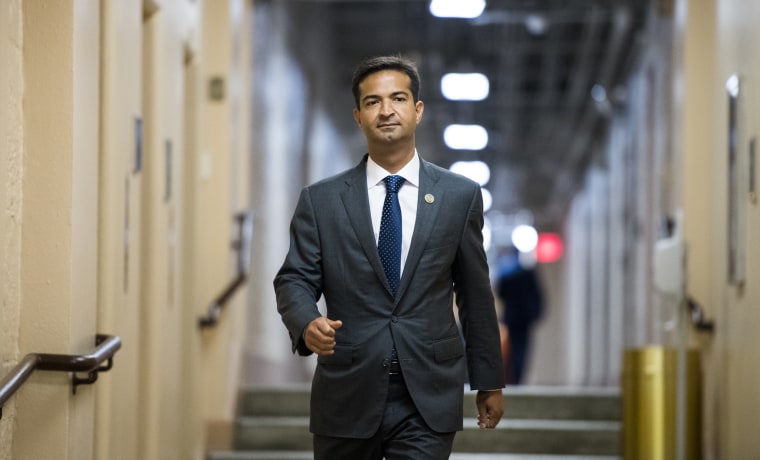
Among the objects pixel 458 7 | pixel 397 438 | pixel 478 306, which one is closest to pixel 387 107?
pixel 478 306

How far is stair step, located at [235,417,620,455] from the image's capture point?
23.9ft

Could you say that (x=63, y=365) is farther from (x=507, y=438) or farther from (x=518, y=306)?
(x=518, y=306)

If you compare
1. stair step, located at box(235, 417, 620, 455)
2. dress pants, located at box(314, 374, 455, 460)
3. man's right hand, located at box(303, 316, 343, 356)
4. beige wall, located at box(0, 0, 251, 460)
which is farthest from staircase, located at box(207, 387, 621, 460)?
A: man's right hand, located at box(303, 316, 343, 356)

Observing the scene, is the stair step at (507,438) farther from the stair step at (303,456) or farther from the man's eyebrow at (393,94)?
the man's eyebrow at (393,94)

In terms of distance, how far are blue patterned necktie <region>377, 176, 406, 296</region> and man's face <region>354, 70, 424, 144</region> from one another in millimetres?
126

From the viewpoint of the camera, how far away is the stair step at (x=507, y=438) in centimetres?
727

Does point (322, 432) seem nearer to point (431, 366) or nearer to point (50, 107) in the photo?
point (431, 366)

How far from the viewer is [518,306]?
1089 centimetres

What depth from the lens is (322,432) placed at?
10.7 ft

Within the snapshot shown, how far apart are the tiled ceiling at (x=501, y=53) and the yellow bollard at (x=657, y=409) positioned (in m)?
3.88

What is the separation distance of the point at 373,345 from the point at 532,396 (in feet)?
15.4

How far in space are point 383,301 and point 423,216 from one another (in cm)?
24

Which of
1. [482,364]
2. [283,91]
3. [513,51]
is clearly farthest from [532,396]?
[513,51]

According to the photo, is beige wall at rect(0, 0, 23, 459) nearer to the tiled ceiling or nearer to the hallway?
the hallway
